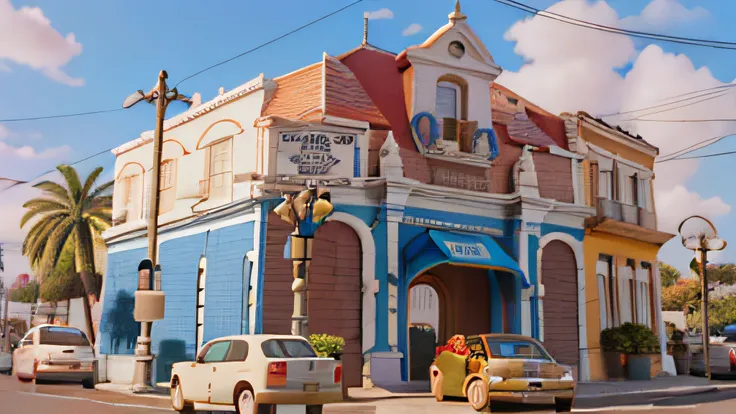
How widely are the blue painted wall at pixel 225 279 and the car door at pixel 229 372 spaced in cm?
726

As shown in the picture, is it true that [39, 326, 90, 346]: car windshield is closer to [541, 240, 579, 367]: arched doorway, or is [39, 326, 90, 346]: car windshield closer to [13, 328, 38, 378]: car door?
[13, 328, 38, 378]: car door

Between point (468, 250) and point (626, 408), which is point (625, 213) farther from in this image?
point (626, 408)

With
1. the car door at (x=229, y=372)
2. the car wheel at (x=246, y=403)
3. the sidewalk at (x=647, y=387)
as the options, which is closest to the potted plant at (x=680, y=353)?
the sidewalk at (x=647, y=387)

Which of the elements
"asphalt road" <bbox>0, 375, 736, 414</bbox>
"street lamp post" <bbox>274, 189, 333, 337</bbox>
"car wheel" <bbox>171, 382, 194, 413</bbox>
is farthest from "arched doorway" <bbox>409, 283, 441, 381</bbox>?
"car wheel" <bbox>171, 382, 194, 413</bbox>

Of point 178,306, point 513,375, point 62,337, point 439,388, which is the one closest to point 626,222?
point 439,388

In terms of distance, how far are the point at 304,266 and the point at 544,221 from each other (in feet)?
37.5

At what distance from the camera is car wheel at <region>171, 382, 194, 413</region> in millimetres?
13609

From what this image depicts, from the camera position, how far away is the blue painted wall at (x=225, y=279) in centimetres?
2030

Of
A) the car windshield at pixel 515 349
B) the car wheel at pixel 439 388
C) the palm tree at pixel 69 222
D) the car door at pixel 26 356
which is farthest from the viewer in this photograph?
the palm tree at pixel 69 222

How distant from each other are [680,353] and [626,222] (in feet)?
19.5

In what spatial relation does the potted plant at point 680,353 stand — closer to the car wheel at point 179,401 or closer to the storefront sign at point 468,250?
the storefront sign at point 468,250

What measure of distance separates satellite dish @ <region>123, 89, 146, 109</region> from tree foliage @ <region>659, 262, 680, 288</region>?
7162 cm

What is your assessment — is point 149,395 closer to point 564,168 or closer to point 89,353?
point 89,353

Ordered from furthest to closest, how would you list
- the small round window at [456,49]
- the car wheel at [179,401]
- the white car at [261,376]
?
the small round window at [456,49], the car wheel at [179,401], the white car at [261,376]
